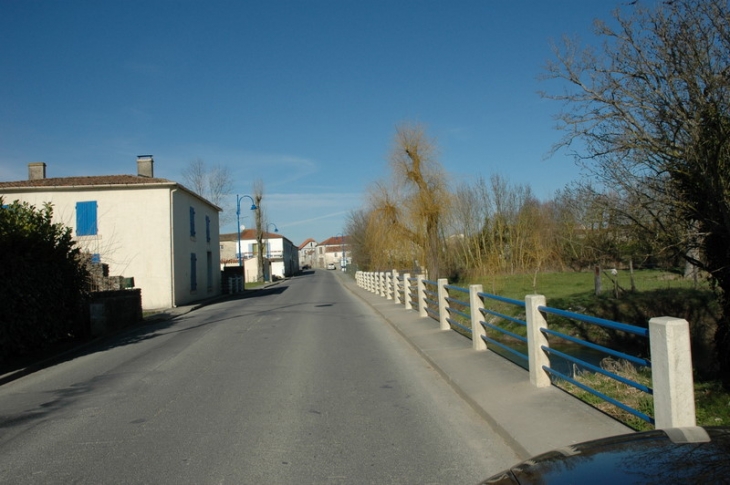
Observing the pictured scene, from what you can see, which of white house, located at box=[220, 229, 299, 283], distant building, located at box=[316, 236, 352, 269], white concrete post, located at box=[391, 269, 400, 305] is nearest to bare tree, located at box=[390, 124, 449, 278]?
white concrete post, located at box=[391, 269, 400, 305]

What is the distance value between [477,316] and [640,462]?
715 cm

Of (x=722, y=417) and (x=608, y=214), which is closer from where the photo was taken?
(x=722, y=417)

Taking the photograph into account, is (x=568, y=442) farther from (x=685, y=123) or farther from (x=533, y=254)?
(x=533, y=254)

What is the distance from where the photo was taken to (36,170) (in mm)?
33031

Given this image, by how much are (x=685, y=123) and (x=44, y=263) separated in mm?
12578

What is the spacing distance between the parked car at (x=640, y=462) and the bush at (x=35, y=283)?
10804mm

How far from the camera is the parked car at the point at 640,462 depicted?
2.04m

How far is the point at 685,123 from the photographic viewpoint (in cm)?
804

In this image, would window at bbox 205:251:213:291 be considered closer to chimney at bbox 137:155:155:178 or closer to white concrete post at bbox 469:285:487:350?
chimney at bbox 137:155:155:178

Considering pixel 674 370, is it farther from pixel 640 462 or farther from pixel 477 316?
pixel 477 316

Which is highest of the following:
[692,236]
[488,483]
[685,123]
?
[685,123]

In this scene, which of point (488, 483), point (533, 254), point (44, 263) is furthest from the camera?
point (533, 254)

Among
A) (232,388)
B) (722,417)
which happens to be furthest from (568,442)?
(232,388)

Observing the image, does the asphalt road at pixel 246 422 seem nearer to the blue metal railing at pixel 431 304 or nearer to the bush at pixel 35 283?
the bush at pixel 35 283
